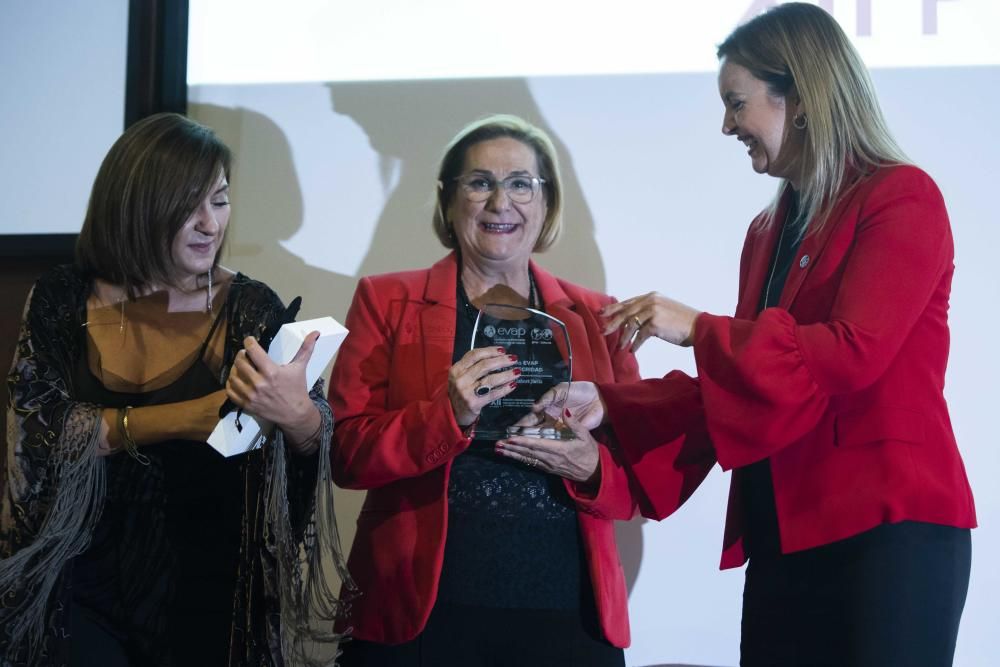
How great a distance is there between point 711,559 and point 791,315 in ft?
3.17

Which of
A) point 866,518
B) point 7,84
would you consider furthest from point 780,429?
point 7,84

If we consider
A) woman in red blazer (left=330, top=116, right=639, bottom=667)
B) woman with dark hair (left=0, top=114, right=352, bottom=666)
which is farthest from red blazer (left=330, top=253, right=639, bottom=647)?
woman with dark hair (left=0, top=114, right=352, bottom=666)

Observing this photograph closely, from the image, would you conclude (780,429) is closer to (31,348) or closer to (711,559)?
(711,559)

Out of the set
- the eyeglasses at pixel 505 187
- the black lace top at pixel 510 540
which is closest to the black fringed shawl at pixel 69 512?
the black lace top at pixel 510 540

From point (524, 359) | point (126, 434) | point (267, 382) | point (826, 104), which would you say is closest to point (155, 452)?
point (126, 434)

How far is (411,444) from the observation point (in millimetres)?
1785

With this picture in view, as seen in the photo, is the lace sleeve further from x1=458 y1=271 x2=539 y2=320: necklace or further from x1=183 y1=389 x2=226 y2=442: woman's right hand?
x1=458 y1=271 x2=539 y2=320: necklace

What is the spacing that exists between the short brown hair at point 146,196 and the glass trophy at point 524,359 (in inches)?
22.0

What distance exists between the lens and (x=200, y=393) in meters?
1.75

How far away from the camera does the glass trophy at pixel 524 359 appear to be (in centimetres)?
178

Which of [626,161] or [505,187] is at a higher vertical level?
[626,161]

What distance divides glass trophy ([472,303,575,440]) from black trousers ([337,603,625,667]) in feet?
1.05

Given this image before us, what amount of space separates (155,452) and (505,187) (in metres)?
0.83

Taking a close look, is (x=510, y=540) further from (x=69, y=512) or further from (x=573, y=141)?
(x=573, y=141)
